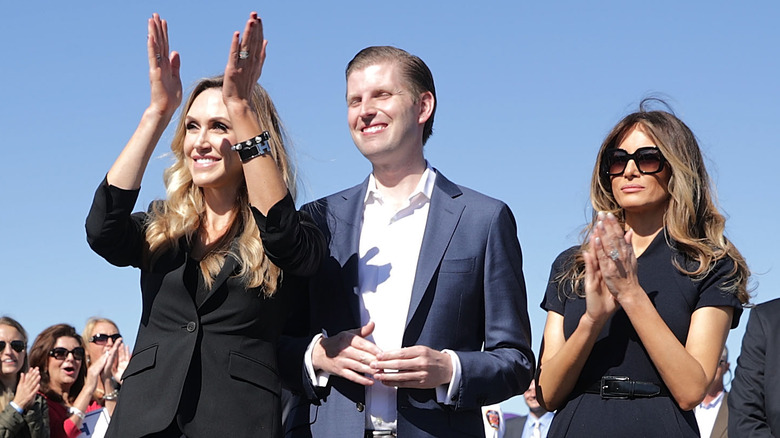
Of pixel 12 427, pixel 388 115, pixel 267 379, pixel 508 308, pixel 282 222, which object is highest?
pixel 388 115

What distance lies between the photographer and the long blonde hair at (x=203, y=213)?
4.86m

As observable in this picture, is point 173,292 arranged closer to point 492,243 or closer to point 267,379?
point 267,379

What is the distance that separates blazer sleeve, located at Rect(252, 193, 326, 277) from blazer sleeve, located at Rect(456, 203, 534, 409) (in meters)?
0.83

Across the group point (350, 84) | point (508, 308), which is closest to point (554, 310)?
point (508, 308)

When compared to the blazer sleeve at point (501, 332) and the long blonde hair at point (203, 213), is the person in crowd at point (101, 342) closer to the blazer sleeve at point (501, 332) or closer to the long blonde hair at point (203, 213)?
the long blonde hair at point (203, 213)

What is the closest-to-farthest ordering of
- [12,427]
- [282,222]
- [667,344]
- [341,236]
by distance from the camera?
[282,222] → [667,344] → [341,236] → [12,427]

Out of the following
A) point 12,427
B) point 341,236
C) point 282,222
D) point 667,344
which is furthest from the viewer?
point 12,427

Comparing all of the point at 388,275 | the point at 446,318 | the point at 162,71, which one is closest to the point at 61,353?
the point at 388,275

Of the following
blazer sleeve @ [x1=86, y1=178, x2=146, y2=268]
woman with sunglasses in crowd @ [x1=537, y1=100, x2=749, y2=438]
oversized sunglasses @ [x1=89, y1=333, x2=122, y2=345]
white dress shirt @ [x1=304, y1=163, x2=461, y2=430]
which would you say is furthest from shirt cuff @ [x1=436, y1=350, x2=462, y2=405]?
oversized sunglasses @ [x1=89, y1=333, x2=122, y2=345]

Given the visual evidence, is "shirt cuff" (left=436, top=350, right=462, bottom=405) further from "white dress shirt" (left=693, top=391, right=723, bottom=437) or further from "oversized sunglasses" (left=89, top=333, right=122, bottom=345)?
"oversized sunglasses" (left=89, top=333, right=122, bottom=345)

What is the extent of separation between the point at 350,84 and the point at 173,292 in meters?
1.56

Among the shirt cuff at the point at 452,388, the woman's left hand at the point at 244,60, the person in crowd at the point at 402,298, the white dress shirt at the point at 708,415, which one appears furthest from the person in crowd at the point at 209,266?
the white dress shirt at the point at 708,415

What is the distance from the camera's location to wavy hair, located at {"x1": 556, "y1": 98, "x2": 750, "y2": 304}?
5.34 metres

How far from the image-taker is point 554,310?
18.6 feet
